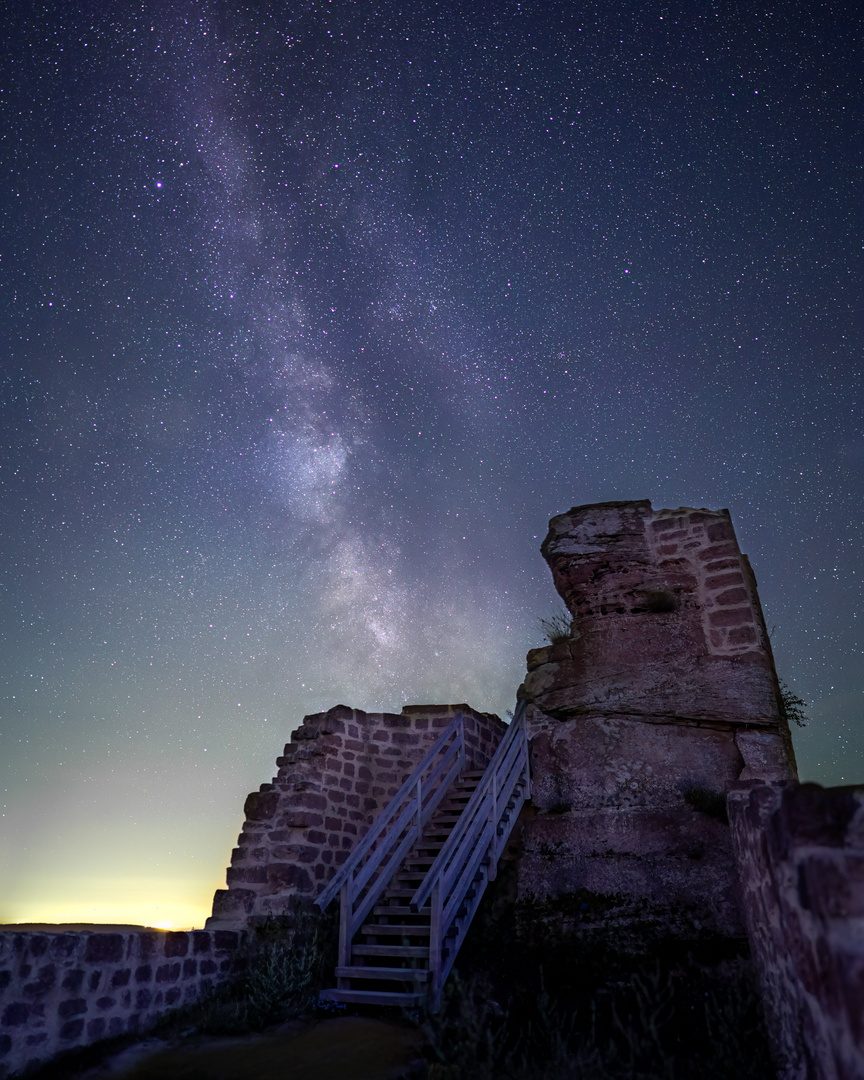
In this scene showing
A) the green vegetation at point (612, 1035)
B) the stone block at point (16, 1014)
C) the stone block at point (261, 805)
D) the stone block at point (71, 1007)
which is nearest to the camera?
the green vegetation at point (612, 1035)

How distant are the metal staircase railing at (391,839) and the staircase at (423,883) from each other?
1 cm

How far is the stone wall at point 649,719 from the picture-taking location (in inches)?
241

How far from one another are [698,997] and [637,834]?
144cm

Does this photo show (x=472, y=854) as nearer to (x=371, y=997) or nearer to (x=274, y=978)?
(x=371, y=997)

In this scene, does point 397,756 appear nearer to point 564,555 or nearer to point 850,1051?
point 564,555

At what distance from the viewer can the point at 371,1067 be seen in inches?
167

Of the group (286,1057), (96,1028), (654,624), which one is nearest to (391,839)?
(286,1057)

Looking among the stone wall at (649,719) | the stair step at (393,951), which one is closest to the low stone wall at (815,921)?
the stone wall at (649,719)

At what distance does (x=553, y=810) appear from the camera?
6.96m

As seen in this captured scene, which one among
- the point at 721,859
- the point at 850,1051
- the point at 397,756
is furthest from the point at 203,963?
the point at 850,1051

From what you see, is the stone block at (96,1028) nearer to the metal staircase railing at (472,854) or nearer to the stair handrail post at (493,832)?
the metal staircase railing at (472,854)

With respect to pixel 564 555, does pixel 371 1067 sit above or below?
below

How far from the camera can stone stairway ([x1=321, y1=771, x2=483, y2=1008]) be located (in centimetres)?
543

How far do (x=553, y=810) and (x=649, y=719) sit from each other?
4.57 ft
